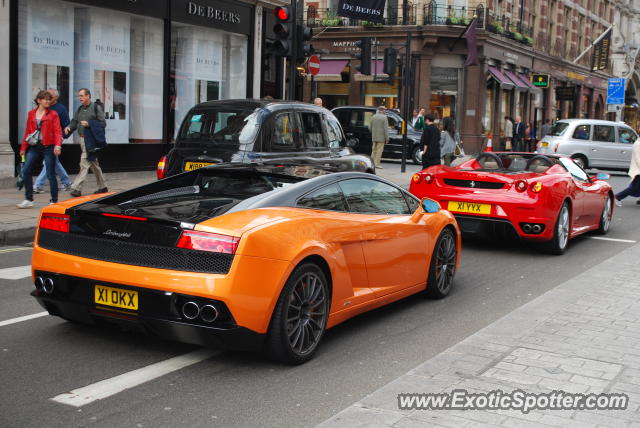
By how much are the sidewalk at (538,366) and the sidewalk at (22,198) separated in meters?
6.26

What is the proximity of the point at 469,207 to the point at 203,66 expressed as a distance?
1152 centimetres

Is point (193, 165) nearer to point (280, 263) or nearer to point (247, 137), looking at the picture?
point (247, 137)

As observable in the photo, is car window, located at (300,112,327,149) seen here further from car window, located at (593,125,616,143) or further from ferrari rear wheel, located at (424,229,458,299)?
car window, located at (593,125,616,143)

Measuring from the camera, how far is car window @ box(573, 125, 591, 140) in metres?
25.9

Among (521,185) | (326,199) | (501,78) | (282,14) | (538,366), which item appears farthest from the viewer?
(501,78)

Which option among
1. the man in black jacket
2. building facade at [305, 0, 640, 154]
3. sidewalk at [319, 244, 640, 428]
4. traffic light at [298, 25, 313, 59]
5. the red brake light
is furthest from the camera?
building facade at [305, 0, 640, 154]

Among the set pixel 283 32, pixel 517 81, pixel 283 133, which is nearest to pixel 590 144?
pixel 517 81

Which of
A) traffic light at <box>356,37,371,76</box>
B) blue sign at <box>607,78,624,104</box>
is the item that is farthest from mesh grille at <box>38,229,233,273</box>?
blue sign at <box>607,78,624,104</box>

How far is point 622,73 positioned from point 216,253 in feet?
215

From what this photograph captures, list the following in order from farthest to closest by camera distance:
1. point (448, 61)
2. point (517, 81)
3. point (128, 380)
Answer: point (517, 81), point (448, 61), point (128, 380)

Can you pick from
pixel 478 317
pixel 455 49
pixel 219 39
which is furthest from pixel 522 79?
pixel 478 317

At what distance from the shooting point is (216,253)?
4.47m

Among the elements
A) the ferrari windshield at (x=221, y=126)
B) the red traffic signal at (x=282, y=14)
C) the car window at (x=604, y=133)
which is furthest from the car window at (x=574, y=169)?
the car window at (x=604, y=133)

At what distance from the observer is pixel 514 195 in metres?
9.50
